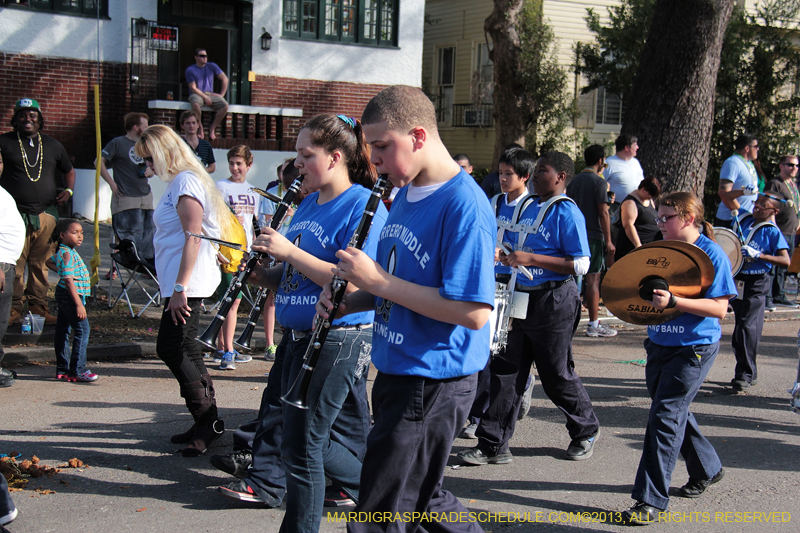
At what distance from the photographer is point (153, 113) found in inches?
617

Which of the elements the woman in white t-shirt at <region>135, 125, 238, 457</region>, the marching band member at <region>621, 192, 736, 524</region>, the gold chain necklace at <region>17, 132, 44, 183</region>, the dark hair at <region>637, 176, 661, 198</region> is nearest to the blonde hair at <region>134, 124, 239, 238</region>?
the woman in white t-shirt at <region>135, 125, 238, 457</region>

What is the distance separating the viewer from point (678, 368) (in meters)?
4.20

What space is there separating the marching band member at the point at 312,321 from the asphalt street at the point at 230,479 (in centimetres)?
78

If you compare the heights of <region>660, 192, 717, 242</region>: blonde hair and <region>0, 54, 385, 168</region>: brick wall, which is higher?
<region>0, 54, 385, 168</region>: brick wall

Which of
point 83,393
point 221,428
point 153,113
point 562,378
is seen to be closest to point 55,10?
point 153,113

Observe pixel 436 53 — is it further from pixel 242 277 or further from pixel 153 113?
pixel 242 277

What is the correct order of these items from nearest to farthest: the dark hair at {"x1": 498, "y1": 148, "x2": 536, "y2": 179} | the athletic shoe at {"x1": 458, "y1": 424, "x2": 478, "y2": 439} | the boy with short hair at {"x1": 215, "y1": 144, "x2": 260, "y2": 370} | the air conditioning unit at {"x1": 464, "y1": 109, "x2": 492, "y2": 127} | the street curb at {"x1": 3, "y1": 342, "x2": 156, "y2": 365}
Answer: the dark hair at {"x1": 498, "y1": 148, "x2": 536, "y2": 179}, the athletic shoe at {"x1": 458, "y1": 424, "x2": 478, "y2": 439}, the street curb at {"x1": 3, "y1": 342, "x2": 156, "y2": 365}, the boy with short hair at {"x1": 215, "y1": 144, "x2": 260, "y2": 370}, the air conditioning unit at {"x1": 464, "y1": 109, "x2": 492, "y2": 127}

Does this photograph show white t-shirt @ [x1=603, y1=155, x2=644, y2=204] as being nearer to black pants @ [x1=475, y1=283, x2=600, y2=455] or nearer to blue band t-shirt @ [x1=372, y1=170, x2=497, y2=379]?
black pants @ [x1=475, y1=283, x2=600, y2=455]

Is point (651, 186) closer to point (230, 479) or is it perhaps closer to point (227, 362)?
point (227, 362)

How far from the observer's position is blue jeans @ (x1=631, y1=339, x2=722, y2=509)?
4094 millimetres

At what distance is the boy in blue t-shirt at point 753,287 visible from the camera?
23.1 feet

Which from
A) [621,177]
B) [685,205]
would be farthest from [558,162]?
[621,177]

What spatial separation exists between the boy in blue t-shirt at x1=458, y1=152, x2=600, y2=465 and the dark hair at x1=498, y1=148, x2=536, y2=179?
138 millimetres

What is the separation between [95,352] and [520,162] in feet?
15.0
